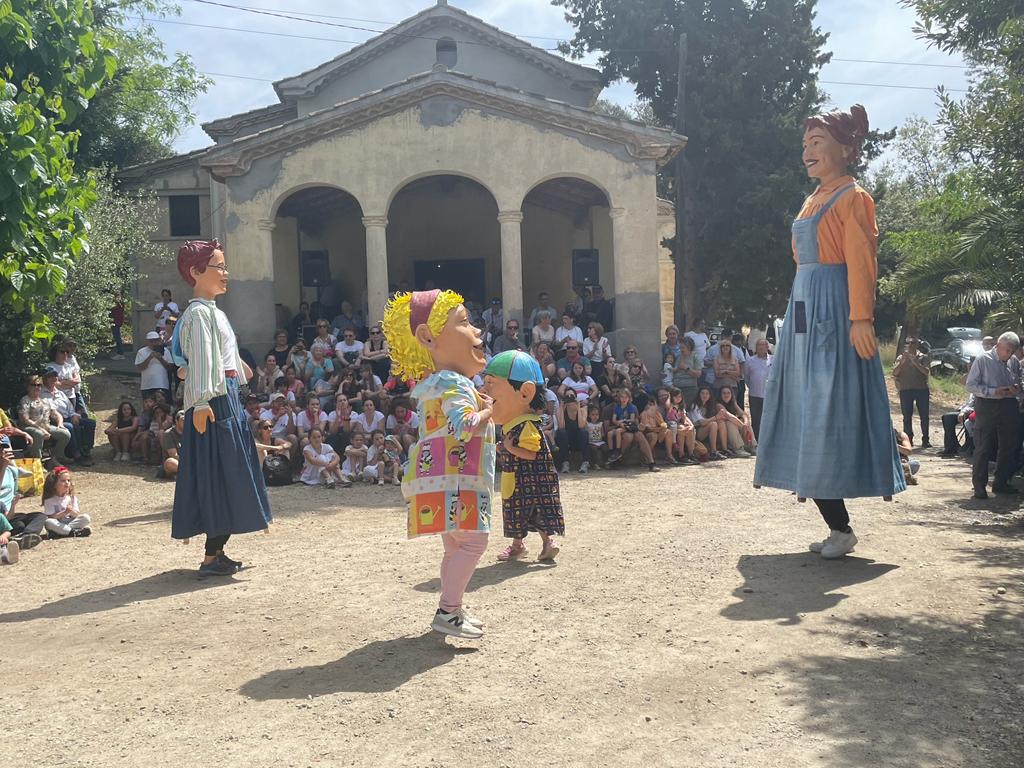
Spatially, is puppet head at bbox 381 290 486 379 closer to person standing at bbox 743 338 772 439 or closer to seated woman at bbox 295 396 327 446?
seated woman at bbox 295 396 327 446

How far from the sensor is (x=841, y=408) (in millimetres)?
6445

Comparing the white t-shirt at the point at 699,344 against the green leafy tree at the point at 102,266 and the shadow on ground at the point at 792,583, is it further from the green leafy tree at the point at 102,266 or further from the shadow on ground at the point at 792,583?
the shadow on ground at the point at 792,583

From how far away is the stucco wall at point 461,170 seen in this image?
56.2 ft

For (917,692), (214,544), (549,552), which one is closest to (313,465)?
(214,544)

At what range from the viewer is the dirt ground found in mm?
3802

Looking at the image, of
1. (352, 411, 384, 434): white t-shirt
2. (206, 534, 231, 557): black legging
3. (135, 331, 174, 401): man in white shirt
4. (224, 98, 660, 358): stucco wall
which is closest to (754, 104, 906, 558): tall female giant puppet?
(206, 534, 231, 557): black legging

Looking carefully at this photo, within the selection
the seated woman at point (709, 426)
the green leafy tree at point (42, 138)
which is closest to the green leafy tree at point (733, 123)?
the seated woman at point (709, 426)

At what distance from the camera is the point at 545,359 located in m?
14.8

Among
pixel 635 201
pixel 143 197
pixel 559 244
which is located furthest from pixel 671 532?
pixel 143 197

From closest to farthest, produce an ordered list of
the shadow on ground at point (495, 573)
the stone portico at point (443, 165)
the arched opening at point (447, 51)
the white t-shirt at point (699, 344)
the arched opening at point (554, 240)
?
the shadow on ground at point (495, 573), the white t-shirt at point (699, 344), the stone portico at point (443, 165), the arched opening at point (554, 240), the arched opening at point (447, 51)

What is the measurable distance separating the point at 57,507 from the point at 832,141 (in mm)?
7369

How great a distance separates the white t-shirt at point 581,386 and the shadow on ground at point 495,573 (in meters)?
6.80

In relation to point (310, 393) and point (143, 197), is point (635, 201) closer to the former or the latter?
point (310, 393)

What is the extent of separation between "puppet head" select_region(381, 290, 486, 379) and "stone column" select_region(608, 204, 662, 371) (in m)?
12.2
